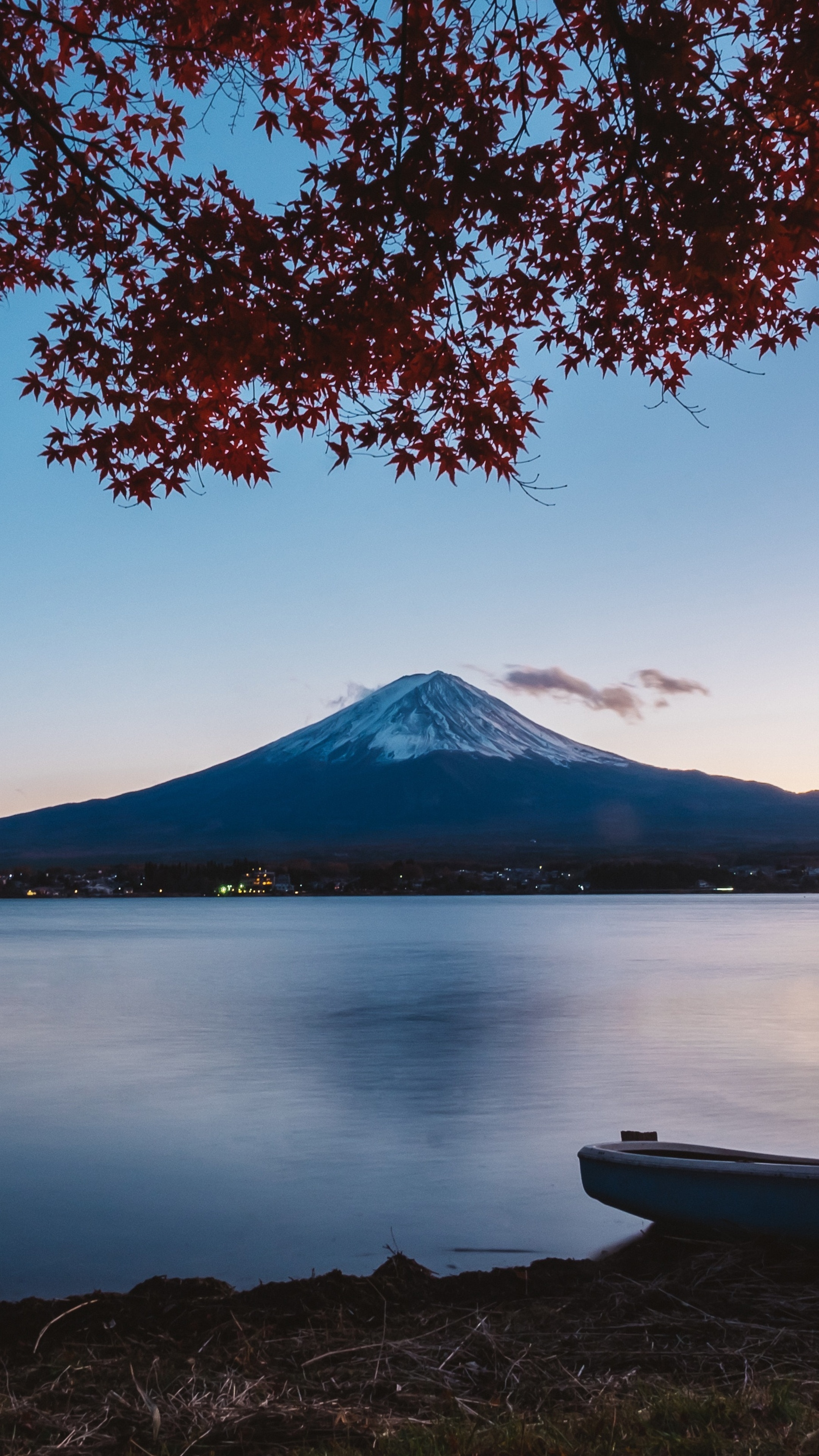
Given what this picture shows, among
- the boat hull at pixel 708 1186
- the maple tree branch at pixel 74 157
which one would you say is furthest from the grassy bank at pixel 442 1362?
the maple tree branch at pixel 74 157

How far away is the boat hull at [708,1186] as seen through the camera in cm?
669

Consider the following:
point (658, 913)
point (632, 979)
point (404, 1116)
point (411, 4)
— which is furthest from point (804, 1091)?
point (658, 913)

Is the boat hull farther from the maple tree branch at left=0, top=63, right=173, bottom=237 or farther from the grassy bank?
the maple tree branch at left=0, top=63, right=173, bottom=237

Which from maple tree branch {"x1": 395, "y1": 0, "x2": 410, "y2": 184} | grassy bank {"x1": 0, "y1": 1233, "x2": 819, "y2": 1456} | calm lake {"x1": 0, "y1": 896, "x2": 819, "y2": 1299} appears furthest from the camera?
calm lake {"x1": 0, "y1": 896, "x2": 819, "y2": 1299}

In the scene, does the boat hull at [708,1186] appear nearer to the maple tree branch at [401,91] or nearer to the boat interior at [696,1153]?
the boat interior at [696,1153]

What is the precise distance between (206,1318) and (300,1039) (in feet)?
51.3

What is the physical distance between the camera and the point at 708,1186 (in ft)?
23.2

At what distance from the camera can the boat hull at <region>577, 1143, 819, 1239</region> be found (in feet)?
21.9

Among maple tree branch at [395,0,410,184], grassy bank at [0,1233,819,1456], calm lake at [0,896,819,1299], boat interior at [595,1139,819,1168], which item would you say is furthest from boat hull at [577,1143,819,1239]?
maple tree branch at [395,0,410,184]

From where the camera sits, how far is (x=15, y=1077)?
1666 centimetres

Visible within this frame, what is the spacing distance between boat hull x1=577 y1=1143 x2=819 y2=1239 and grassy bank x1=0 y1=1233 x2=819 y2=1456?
17 cm

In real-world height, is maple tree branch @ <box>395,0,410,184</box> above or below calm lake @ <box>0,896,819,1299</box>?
above

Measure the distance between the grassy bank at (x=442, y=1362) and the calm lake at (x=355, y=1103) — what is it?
140cm

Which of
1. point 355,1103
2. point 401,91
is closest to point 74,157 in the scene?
point 401,91
